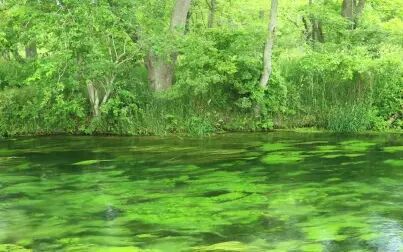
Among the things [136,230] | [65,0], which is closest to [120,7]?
[65,0]

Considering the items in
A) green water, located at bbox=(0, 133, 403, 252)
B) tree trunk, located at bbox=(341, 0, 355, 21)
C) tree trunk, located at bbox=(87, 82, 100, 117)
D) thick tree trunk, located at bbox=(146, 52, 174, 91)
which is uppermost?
tree trunk, located at bbox=(341, 0, 355, 21)

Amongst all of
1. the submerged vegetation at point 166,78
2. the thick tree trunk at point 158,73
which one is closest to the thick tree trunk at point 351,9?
the submerged vegetation at point 166,78

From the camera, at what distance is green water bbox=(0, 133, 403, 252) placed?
509 centimetres

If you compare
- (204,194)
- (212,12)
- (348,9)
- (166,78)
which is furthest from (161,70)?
(204,194)

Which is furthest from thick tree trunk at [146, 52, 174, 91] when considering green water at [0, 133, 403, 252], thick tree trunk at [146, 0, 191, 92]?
green water at [0, 133, 403, 252]

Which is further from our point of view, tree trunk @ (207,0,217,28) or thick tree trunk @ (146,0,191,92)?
tree trunk @ (207,0,217,28)

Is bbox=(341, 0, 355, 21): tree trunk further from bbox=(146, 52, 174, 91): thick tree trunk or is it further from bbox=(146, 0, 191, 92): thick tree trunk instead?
bbox=(146, 52, 174, 91): thick tree trunk

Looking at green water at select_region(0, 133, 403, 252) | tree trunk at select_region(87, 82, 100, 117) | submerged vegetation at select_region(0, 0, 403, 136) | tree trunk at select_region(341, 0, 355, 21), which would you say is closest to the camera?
green water at select_region(0, 133, 403, 252)

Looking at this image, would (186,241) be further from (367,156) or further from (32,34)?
(32,34)

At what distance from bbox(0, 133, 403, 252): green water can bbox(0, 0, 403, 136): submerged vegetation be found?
0.95 meters

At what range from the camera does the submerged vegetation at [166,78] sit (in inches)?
429

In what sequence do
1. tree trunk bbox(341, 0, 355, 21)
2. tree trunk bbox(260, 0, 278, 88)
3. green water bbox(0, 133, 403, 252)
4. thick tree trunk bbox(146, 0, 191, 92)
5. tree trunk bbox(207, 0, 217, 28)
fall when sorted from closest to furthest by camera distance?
green water bbox(0, 133, 403, 252) < tree trunk bbox(260, 0, 278, 88) < thick tree trunk bbox(146, 0, 191, 92) < tree trunk bbox(341, 0, 355, 21) < tree trunk bbox(207, 0, 217, 28)

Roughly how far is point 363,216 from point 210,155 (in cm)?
374

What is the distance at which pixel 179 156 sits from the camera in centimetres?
909
